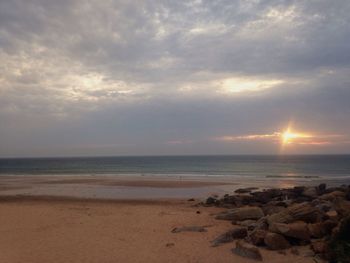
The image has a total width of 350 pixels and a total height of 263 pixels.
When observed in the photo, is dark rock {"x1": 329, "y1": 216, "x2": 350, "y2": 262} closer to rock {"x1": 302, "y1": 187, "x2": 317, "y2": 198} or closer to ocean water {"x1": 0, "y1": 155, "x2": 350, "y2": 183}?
rock {"x1": 302, "y1": 187, "x2": 317, "y2": 198}

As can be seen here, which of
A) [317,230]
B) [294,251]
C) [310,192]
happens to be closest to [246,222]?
[317,230]

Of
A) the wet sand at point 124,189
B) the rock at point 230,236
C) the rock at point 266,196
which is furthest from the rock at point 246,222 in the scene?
the wet sand at point 124,189

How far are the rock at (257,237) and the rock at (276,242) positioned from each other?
9.8 inches

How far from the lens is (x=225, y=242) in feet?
45.0

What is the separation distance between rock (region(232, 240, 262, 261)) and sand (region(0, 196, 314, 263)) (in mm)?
215

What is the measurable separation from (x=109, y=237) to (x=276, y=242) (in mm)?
6345

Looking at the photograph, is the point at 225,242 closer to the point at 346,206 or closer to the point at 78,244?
the point at 346,206

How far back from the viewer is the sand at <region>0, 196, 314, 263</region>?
40.5 feet

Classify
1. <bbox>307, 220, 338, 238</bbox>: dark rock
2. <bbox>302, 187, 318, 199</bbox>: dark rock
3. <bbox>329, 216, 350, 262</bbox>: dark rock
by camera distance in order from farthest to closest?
<bbox>302, 187, 318, 199</bbox>: dark rock → <bbox>307, 220, 338, 238</bbox>: dark rock → <bbox>329, 216, 350, 262</bbox>: dark rock

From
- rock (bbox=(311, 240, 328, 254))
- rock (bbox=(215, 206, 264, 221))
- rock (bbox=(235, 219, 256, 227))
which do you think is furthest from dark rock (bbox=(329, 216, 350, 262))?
rock (bbox=(215, 206, 264, 221))

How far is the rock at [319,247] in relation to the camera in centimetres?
1130

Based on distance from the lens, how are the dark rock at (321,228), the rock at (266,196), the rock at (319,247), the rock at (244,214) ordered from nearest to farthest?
the rock at (319,247), the dark rock at (321,228), the rock at (244,214), the rock at (266,196)

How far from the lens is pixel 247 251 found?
12125 mm

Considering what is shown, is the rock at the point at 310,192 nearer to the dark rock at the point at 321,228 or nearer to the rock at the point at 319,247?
the dark rock at the point at 321,228
